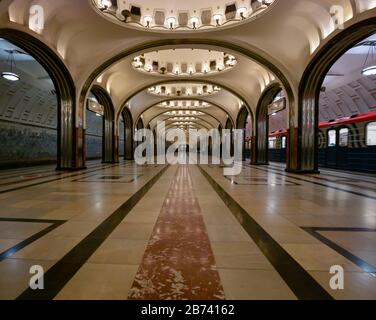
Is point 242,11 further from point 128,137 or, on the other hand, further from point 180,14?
point 128,137

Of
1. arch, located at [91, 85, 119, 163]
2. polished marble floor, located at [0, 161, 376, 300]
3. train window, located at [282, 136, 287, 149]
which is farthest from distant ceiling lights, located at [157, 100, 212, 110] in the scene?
polished marble floor, located at [0, 161, 376, 300]

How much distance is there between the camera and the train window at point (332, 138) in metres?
13.9

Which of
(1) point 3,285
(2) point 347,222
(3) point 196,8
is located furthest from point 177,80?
(1) point 3,285

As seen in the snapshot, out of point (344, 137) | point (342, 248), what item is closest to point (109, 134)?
point (344, 137)

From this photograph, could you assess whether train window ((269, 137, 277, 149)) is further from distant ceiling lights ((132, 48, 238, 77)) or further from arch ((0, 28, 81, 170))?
arch ((0, 28, 81, 170))

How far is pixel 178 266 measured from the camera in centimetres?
235

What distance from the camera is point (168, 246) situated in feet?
9.30

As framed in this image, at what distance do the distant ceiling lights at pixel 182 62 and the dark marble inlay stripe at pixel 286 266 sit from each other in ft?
44.8

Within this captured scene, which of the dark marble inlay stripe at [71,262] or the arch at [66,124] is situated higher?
the arch at [66,124]

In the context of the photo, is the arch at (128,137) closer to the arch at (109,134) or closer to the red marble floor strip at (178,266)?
the arch at (109,134)

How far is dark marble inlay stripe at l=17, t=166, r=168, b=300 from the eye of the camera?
6.12 feet

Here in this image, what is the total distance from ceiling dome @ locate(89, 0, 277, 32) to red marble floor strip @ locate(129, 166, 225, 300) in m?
8.77

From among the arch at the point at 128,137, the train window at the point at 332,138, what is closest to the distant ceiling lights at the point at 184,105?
the arch at the point at 128,137
